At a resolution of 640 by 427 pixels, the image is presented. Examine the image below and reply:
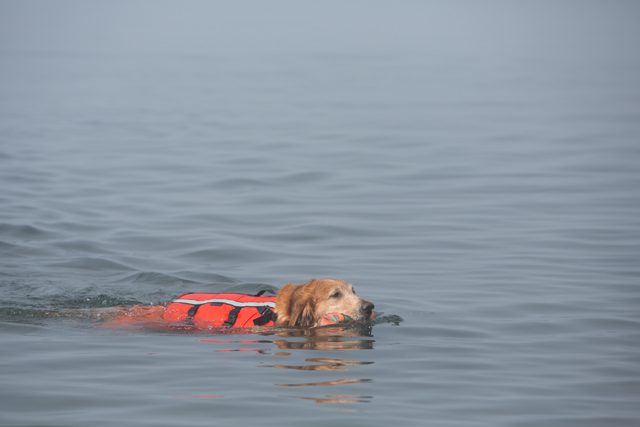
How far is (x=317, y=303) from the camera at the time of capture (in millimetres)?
8578

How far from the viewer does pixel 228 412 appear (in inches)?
238

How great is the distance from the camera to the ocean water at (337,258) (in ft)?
21.3

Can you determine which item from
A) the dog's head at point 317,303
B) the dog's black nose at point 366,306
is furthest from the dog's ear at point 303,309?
the dog's black nose at point 366,306

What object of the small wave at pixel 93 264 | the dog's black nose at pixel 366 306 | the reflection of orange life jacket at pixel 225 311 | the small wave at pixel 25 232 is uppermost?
the small wave at pixel 25 232

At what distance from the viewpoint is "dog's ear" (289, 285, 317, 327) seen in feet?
28.1

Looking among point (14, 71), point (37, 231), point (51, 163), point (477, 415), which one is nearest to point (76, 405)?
point (477, 415)

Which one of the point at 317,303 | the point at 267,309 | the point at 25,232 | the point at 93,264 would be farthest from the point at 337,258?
the point at 25,232

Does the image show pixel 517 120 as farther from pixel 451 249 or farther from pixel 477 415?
pixel 477 415

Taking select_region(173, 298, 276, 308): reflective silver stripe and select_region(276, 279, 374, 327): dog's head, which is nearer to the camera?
select_region(276, 279, 374, 327): dog's head

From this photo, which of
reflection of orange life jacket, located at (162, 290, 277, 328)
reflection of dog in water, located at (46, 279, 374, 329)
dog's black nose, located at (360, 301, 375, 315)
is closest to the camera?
dog's black nose, located at (360, 301, 375, 315)

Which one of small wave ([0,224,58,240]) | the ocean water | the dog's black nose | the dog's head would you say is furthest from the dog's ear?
small wave ([0,224,58,240])

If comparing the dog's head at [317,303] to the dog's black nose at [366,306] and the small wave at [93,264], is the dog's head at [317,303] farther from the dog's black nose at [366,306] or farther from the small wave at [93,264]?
the small wave at [93,264]

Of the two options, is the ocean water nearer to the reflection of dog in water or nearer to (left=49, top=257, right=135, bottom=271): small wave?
(left=49, top=257, right=135, bottom=271): small wave

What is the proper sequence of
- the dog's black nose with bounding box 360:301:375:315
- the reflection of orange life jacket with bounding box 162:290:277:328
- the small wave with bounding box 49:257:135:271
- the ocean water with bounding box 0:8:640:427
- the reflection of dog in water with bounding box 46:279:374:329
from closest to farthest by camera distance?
the ocean water with bounding box 0:8:640:427
the dog's black nose with bounding box 360:301:375:315
the reflection of dog in water with bounding box 46:279:374:329
the reflection of orange life jacket with bounding box 162:290:277:328
the small wave with bounding box 49:257:135:271
